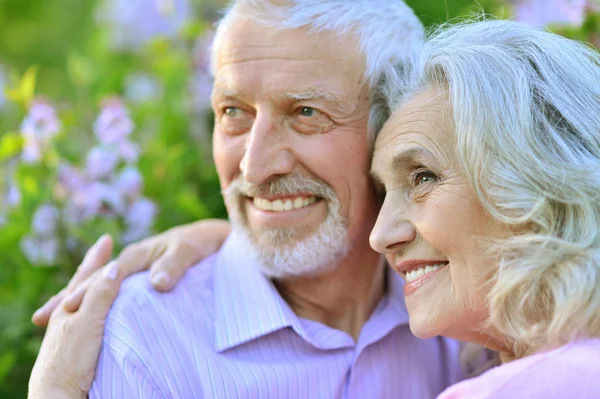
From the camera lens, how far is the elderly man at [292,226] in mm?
2604

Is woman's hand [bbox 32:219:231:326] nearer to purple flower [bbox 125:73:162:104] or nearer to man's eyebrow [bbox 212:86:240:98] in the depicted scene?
man's eyebrow [bbox 212:86:240:98]

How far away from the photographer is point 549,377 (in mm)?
1944

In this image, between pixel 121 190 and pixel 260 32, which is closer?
pixel 260 32

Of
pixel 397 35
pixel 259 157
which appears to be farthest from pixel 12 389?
pixel 397 35

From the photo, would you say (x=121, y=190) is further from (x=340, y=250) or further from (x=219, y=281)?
(x=340, y=250)

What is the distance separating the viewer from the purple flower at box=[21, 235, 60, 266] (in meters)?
3.44

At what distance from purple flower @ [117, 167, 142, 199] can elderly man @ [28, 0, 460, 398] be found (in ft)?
2.68

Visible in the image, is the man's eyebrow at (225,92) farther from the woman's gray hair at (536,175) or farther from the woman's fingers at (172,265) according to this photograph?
the woman's gray hair at (536,175)

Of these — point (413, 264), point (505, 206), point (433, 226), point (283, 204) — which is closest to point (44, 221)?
point (283, 204)

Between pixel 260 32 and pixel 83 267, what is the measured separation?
3.49ft

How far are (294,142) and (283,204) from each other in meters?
0.22

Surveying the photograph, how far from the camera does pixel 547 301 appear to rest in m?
2.17

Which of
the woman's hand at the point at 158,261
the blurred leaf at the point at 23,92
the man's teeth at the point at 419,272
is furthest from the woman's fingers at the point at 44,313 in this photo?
the blurred leaf at the point at 23,92

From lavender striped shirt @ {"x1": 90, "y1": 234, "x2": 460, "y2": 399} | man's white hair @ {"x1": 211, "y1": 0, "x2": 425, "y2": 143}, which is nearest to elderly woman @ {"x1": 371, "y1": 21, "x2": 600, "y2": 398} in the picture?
man's white hair @ {"x1": 211, "y1": 0, "x2": 425, "y2": 143}
